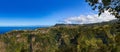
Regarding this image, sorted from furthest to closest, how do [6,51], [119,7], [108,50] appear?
[6,51], [108,50], [119,7]

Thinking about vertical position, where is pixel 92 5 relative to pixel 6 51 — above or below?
above

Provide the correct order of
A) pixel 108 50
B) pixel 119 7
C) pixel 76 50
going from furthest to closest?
pixel 76 50, pixel 108 50, pixel 119 7

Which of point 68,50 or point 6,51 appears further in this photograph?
point 6,51

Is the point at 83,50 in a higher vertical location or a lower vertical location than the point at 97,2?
lower

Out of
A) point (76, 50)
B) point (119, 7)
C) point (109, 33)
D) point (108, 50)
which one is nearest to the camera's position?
point (119, 7)

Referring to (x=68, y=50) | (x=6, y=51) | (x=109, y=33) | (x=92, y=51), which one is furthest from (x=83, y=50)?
(x=6, y=51)

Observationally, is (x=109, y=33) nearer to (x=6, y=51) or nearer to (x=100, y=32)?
(x=100, y=32)

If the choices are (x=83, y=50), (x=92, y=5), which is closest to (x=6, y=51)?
(x=83, y=50)

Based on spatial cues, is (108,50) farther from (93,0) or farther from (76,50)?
(93,0)

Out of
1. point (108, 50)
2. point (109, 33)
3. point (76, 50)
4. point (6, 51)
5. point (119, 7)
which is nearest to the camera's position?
point (119, 7)
